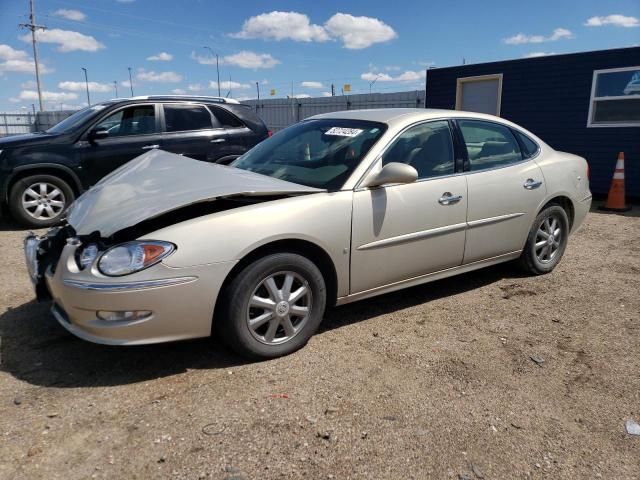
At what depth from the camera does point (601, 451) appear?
95.2 inches

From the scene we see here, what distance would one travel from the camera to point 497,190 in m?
4.28

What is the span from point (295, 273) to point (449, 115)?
79.4 inches

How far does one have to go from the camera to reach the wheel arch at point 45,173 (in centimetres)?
669

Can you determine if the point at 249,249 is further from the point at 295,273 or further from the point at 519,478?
the point at 519,478

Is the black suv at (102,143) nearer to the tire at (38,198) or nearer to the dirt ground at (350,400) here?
the tire at (38,198)

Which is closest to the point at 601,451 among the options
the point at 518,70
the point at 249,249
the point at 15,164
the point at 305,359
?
the point at 305,359

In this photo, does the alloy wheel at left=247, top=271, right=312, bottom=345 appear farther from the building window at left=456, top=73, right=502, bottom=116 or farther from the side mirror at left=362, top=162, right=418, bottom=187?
the building window at left=456, top=73, right=502, bottom=116

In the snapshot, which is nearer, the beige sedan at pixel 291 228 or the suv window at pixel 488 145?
the beige sedan at pixel 291 228

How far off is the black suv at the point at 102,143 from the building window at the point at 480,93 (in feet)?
19.3

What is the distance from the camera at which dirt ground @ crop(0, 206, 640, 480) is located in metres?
2.29

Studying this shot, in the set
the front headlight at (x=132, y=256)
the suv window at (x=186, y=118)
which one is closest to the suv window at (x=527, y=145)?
the front headlight at (x=132, y=256)

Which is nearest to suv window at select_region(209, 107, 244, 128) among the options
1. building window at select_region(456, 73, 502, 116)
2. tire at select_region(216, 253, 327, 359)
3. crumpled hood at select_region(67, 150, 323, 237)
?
crumpled hood at select_region(67, 150, 323, 237)

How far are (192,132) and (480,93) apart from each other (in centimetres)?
694

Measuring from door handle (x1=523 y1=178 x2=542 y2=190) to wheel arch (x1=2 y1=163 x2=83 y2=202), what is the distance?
5.74 metres
